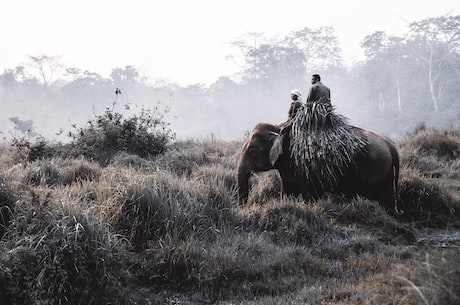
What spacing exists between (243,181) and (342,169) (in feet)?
5.18

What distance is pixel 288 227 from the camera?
256 inches

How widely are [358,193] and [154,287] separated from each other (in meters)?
4.32

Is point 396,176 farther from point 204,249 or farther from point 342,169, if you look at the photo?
point 204,249

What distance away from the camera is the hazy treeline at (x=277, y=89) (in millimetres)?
58281

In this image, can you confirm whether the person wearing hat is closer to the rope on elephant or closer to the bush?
the rope on elephant

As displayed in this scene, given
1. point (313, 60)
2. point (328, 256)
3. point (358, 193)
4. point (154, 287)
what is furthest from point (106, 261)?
point (313, 60)

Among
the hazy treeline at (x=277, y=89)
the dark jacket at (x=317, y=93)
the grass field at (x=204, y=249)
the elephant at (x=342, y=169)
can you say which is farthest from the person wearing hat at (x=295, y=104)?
the hazy treeline at (x=277, y=89)

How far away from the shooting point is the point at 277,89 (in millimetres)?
70875

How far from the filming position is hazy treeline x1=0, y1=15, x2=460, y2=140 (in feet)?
191

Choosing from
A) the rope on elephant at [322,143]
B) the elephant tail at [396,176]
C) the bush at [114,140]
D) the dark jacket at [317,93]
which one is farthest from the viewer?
the bush at [114,140]

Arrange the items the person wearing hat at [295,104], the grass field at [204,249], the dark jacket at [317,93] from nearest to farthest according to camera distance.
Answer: the grass field at [204,249]
the person wearing hat at [295,104]
the dark jacket at [317,93]

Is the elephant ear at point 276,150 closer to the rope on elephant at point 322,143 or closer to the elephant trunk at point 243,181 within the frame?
the rope on elephant at point 322,143

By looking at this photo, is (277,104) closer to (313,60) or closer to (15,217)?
(313,60)

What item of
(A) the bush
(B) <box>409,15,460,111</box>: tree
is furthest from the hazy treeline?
(A) the bush
